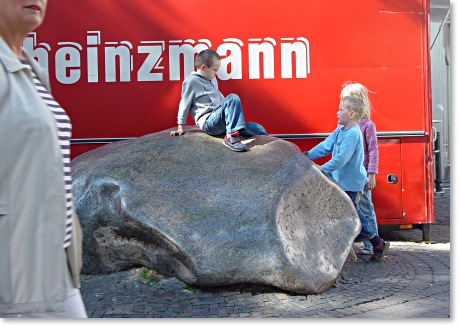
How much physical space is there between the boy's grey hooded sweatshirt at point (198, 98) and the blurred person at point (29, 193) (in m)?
3.46

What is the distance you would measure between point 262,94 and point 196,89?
39.7 inches

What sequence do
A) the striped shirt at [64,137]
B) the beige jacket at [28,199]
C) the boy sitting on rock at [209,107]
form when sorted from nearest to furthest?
1. the beige jacket at [28,199]
2. the striped shirt at [64,137]
3. the boy sitting on rock at [209,107]

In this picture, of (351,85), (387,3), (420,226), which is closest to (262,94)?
(351,85)

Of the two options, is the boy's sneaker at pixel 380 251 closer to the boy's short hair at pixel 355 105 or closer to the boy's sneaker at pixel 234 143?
the boy's short hair at pixel 355 105

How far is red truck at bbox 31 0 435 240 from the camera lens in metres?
6.30

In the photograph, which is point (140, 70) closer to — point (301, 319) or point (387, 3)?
point (387, 3)

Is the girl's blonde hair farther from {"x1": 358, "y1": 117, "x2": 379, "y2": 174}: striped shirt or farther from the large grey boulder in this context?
the large grey boulder

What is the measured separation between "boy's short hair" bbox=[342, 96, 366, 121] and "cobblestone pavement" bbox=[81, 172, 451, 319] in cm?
145

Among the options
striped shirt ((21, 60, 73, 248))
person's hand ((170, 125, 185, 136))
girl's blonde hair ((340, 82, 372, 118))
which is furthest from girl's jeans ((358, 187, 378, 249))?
striped shirt ((21, 60, 73, 248))

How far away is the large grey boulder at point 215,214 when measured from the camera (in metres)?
4.29

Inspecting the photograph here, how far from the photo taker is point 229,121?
5113 millimetres

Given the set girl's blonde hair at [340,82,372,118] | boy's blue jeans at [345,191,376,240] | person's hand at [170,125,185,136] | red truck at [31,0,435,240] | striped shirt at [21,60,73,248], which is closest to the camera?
striped shirt at [21,60,73,248]

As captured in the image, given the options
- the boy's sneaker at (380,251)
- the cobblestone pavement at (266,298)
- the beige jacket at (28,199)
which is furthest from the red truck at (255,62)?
the beige jacket at (28,199)

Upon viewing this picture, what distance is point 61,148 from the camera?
6.66 ft
